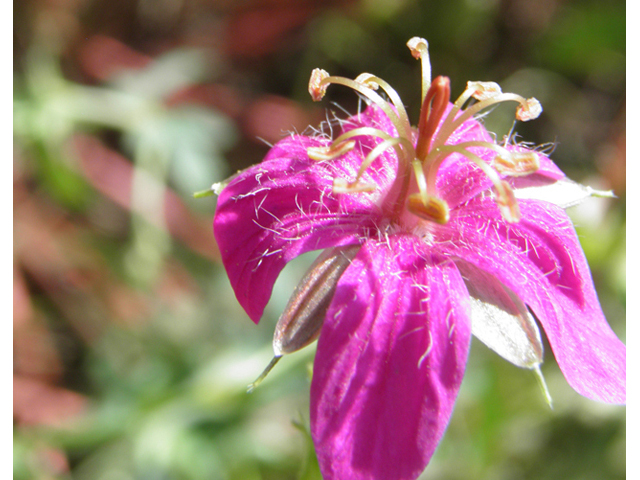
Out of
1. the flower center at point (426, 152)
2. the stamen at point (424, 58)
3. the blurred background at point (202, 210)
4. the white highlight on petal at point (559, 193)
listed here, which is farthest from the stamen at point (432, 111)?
the blurred background at point (202, 210)

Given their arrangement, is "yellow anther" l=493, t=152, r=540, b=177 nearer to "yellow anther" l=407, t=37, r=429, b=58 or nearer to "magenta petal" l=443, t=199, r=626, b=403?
"magenta petal" l=443, t=199, r=626, b=403

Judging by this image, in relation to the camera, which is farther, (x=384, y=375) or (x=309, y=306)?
(x=309, y=306)

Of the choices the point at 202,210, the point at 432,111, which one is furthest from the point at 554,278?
the point at 202,210

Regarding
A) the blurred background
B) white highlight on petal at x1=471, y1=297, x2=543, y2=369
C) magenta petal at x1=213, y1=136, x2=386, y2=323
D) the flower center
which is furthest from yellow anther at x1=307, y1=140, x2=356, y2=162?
the blurred background

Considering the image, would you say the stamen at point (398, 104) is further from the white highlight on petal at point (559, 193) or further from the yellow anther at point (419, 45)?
the white highlight on petal at point (559, 193)

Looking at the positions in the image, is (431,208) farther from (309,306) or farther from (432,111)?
(309,306)

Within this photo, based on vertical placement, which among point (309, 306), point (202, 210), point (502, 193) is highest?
point (502, 193)
